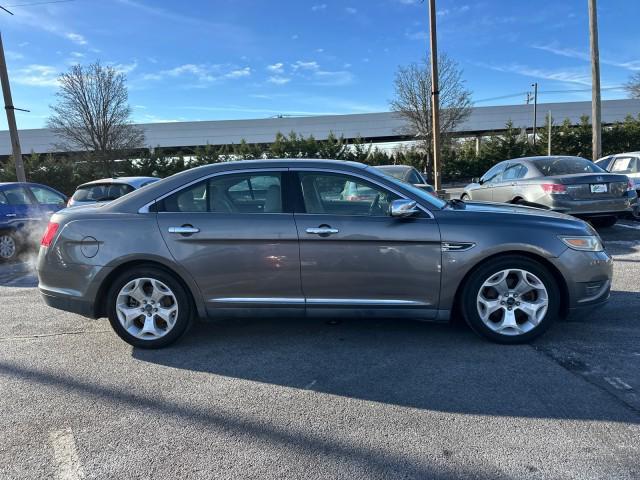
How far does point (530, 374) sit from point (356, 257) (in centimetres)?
156

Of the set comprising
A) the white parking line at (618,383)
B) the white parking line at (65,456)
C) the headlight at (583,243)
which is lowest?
the white parking line at (618,383)

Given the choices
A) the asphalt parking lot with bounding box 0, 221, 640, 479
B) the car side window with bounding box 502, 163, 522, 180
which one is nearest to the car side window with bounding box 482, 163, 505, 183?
the car side window with bounding box 502, 163, 522, 180

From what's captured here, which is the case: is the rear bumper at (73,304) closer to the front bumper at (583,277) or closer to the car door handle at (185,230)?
the car door handle at (185,230)

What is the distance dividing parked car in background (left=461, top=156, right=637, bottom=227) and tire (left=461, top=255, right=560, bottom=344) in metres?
4.75

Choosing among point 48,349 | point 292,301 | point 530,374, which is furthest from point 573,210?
point 48,349

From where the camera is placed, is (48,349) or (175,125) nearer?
(48,349)

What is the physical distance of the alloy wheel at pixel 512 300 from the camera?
3.86 m

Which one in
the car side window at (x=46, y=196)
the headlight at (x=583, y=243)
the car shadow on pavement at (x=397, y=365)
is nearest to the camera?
the car shadow on pavement at (x=397, y=365)

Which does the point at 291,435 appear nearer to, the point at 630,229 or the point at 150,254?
the point at 150,254

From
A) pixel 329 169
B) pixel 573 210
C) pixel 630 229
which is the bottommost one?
pixel 630 229

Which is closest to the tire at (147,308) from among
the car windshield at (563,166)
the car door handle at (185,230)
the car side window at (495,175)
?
the car door handle at (185,230)

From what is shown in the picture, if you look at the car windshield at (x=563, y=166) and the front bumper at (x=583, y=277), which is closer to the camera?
the front bumper at (x=583, y=277)

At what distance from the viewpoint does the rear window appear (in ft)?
31.4

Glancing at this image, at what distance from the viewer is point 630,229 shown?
9445 mm
